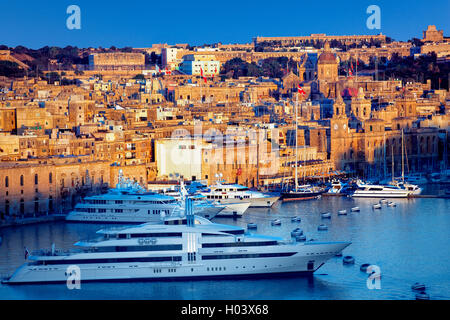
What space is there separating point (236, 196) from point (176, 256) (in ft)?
35.7

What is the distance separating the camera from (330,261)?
2716 centimetres

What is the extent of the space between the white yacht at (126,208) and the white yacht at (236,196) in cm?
203

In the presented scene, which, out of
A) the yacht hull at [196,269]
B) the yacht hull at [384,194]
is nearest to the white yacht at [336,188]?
the yacht hull at [384,194]

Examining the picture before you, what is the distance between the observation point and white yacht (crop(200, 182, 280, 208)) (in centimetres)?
3626

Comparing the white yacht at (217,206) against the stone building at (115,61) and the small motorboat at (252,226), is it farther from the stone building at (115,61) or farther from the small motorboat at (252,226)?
the stone building at (115,61)

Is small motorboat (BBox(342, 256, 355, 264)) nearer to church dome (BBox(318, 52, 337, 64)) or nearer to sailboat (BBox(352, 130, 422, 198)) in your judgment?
sailboat (BBox(352, 130, 422, 198))

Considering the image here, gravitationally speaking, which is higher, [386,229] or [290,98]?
[290,98]

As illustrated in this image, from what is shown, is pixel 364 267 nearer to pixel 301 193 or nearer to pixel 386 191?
pixel 301 193

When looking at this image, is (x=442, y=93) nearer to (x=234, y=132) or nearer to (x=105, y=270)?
(x=234, y=132)
